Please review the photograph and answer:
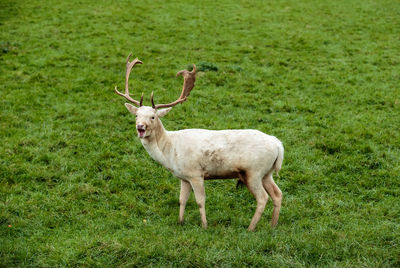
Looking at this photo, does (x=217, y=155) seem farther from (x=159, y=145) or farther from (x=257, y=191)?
(x=159, y=145)

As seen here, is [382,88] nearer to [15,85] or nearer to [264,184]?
[264,184]

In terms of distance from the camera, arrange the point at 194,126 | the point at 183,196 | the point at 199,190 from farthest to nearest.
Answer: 1. the point at 194,126
2. the point at 183,196
3. the point at 199,190

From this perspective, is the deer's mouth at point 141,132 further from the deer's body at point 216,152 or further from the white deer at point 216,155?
the deer's body at point 216,152

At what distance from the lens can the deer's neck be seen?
668 centimetres

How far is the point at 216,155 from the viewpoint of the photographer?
6.43 meters

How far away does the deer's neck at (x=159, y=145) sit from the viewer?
668cm

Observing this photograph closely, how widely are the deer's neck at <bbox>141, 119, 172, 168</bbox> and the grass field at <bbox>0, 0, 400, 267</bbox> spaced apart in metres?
1.14

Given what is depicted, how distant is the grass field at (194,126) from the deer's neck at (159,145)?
3.74 ft

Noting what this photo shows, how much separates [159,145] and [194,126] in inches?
156

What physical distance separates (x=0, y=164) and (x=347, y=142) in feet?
25.9

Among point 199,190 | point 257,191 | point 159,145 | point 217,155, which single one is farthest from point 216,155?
point 159,145

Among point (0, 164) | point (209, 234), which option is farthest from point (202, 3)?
point (209, 234)

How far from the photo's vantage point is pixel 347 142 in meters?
9.66

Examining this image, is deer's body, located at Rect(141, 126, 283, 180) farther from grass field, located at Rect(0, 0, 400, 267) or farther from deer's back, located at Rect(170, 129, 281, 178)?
grass field, located at Rect(0, 0, 400, 267)
